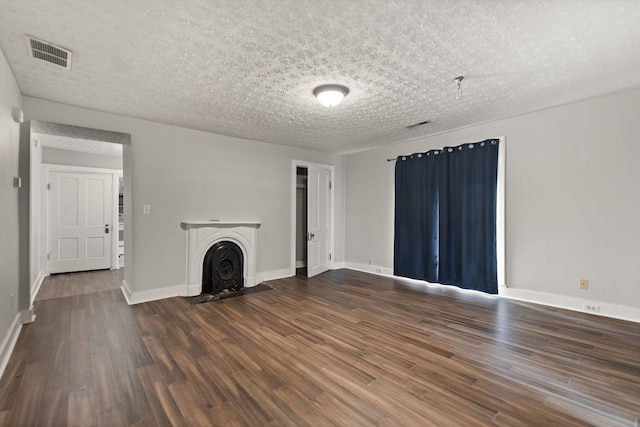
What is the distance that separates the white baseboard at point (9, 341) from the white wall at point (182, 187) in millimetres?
1123

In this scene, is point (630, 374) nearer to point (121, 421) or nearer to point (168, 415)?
point (168, 415)

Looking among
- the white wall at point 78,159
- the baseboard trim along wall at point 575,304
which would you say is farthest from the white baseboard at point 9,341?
the baseboard trim along wall at point 575,304

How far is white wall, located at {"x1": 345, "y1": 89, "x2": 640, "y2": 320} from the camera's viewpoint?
3.17 meters

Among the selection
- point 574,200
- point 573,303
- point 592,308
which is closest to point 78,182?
point 574,200

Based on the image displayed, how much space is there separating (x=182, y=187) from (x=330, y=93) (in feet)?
8.93

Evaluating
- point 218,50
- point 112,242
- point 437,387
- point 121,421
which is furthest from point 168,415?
point 112,242

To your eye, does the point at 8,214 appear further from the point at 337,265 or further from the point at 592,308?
the point at 592,308

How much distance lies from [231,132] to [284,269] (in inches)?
103

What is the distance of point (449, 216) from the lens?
179 inches

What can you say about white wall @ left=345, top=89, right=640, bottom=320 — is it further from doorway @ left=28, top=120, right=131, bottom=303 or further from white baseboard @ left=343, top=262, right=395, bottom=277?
doorway @ left=28, top=120, right=131, bottom=303

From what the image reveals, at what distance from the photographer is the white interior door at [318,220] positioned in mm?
5484

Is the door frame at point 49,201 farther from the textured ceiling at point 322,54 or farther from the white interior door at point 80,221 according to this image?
the textured ceiling at point 322,54

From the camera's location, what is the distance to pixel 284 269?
543cm

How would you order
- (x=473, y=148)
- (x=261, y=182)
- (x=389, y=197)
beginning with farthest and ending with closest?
(x=389, y=197), (x=261, y=182), (x=473, y=148)
